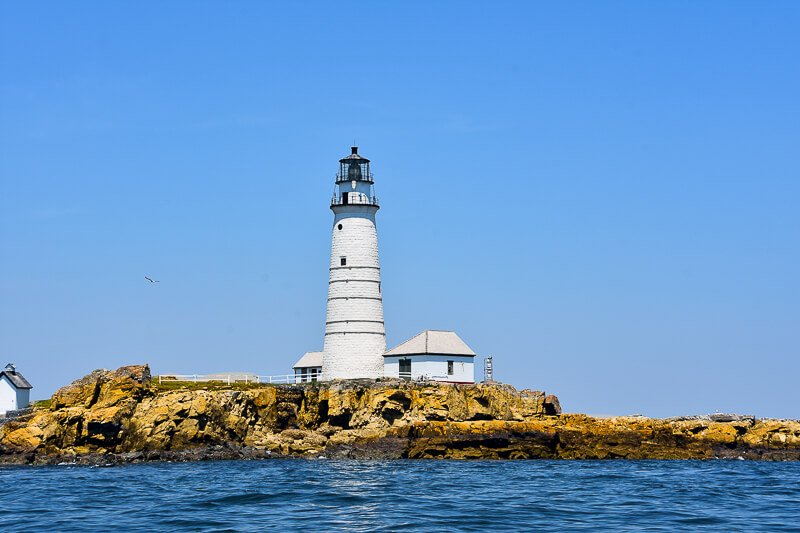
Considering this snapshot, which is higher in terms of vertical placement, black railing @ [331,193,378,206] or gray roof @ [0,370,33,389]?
black railing @ [331,193,378,206]

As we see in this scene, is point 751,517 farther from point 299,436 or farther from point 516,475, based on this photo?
point 299,436

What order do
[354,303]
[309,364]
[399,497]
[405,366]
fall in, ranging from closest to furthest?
[399,497] → [354,303] → [405,366] → [309,364]

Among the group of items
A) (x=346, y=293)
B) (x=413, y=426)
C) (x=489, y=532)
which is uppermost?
(x=346, y=293)

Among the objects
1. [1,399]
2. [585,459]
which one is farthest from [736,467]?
[1,399]

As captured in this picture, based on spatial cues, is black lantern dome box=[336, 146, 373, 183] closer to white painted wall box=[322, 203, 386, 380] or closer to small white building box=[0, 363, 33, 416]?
white painted wall box=[322, 203, 386, 380]

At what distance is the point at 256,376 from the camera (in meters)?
63.7

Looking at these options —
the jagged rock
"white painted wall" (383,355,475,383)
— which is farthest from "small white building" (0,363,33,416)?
the jagged rock

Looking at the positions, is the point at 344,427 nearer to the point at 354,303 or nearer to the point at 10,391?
the point at 354,303

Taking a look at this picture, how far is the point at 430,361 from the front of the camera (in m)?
63.1

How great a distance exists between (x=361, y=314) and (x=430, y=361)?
5.34m

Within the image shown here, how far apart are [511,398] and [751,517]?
2953 cm

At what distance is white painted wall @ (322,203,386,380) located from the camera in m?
61.6

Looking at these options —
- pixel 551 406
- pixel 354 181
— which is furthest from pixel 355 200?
pixel 551 406

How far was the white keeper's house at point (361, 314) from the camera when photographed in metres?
61.6
